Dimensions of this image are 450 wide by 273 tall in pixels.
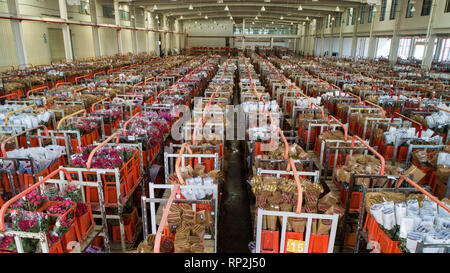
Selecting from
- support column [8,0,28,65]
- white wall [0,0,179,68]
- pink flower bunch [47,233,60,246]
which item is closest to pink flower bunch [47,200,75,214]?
pink flower bunch [47,233,60,246]

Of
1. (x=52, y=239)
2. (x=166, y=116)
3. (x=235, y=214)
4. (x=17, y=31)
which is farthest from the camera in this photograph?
(x=17, y=31)

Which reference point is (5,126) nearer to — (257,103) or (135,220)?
(135,220)

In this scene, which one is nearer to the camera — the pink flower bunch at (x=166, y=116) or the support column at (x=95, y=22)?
the pink flower bunch at (x=166, y=116)

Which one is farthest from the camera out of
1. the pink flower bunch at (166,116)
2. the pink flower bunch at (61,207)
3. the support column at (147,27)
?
the support column at (147,27)

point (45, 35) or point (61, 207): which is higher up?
point (45, 35)

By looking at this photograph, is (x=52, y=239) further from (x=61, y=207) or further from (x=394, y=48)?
(x=394, y=48)

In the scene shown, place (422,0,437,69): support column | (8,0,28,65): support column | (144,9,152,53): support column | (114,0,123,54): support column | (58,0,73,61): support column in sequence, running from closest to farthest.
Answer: (8,0,28,65): support column
(422,0,437,69): support column
(58,0,73,61): support column
(114,0,123,54): support column
(144,9,152,53): support column

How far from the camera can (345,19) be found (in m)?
37.6

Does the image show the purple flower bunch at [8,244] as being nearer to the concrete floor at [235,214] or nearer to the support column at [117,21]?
the concrete floor at [235,214]

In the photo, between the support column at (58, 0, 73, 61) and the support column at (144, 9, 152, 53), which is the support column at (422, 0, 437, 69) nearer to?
the support column at (58, 0, 73, 61)

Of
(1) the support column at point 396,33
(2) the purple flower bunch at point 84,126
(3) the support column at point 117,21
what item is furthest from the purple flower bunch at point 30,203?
(3) the support column at point 117,21

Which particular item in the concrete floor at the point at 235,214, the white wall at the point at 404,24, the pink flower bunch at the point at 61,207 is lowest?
the concrete floor at the point at 235,214

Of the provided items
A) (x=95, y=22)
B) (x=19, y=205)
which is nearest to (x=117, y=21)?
(x=95, y=22)

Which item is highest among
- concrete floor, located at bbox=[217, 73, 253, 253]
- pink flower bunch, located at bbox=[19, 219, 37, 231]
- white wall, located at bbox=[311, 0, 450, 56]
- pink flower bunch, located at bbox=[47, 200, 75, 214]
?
white wall, located at bbox=[311, 0, 450, 56]
